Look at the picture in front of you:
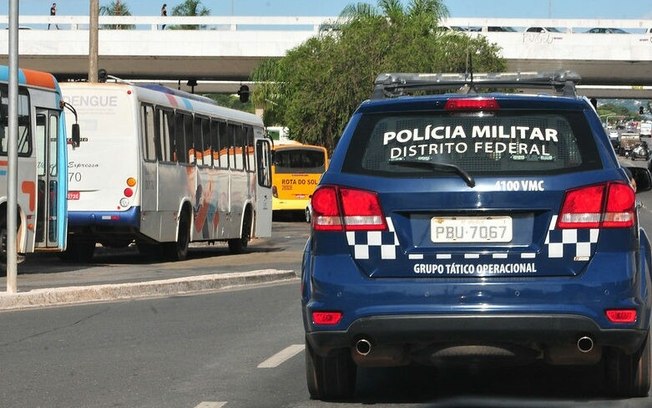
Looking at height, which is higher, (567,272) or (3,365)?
(567,272)

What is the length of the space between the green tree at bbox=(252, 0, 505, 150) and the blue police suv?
162ft

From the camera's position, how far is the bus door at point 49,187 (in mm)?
21234

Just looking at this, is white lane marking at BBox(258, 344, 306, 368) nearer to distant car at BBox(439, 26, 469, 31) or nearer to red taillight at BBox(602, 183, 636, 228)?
red taillight at BBox(602, 183, 636, 228)

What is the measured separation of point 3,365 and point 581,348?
15.1ft

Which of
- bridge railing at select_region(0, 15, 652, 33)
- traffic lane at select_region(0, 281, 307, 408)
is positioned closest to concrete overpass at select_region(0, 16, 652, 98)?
bridge railing at select_region(0, 15, 652, 33)

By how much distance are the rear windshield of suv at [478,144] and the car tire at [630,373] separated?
1265 millimetres

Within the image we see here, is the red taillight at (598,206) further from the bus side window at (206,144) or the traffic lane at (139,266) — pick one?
the bus side window at (206,144)

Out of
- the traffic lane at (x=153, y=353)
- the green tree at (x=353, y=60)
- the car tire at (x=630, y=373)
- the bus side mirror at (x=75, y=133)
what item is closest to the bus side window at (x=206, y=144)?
the bus side mirror at (x=75, y=133)

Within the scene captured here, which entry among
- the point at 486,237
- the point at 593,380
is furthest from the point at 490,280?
the point at 593,380

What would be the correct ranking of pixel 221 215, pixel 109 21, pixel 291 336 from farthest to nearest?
pixel 109 21
pixel 221 215
pixel 291 336

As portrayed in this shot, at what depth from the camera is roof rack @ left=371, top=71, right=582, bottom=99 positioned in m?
8.99

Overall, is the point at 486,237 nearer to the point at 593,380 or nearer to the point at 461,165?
the point at 461,165

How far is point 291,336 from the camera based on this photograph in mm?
12391

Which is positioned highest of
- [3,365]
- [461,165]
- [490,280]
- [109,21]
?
[109,21]
